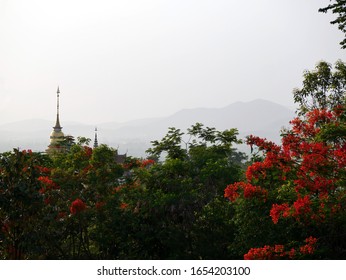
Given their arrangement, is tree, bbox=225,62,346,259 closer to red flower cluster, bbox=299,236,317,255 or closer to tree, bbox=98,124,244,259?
red flower cluster, bbox=299,236,317,255

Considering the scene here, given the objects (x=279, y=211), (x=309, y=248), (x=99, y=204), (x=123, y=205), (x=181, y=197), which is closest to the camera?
(x=309, y=248)

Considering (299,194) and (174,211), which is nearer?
(299,194)

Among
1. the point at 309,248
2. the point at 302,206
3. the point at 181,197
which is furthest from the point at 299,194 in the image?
the point at 181,197

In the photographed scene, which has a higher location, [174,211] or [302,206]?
[302,206]

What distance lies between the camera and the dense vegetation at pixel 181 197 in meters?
11.8

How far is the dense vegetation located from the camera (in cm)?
1184

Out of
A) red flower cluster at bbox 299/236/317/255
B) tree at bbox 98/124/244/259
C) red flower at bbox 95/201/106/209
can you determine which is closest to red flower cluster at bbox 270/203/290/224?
red flower cluster at bbox 299/236/317/255

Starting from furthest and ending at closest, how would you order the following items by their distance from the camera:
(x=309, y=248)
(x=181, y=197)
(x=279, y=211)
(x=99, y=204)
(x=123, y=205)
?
(x=123, y=205) → (x=99, y=204) → (x=181, y=197) → (x=279, y=211) → (x=309, y=248)

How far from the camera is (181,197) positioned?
16.3 metres

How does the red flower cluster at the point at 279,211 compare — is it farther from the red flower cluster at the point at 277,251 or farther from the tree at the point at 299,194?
the red flower cluster at the point at 277,251

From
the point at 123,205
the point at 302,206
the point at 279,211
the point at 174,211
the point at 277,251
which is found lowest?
the point at 277,251

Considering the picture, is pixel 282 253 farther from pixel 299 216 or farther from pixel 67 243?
pixel 67 243

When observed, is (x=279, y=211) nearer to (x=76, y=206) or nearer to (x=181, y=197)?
(x=181, y=197)

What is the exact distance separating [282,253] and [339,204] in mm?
1754
